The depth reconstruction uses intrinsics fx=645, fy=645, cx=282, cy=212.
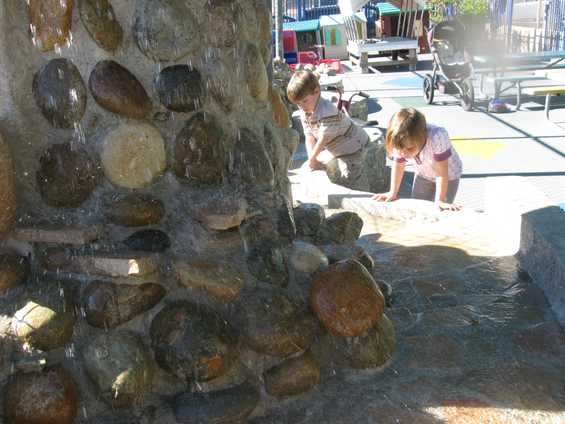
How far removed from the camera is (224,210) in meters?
2.39

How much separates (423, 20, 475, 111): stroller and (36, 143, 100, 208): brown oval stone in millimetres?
8589

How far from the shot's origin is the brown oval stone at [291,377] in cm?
230

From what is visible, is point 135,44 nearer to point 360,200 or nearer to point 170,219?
point 170,219

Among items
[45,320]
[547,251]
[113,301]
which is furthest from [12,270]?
[547,251]

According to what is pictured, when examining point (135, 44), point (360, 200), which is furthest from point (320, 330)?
point (360, 200)

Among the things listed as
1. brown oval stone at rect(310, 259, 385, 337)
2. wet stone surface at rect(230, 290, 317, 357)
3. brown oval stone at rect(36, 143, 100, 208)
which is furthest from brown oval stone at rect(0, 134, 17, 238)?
brown oval stone at rect(310, 259, 385, 337)

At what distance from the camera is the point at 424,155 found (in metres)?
4.19

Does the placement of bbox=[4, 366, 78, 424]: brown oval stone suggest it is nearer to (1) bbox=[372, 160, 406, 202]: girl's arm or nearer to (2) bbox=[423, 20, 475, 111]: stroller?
(1) bbox=[372, 160, 406, 202]: girl's arm

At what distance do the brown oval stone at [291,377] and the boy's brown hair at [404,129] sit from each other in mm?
1933

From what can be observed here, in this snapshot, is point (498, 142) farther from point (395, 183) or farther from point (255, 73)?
point (255, 73)

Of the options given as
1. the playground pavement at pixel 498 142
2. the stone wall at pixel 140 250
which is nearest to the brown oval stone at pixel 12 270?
the stone wall at pixel 140 250

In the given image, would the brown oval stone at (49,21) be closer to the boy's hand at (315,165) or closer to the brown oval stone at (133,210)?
the brown oval stone at (133,210)

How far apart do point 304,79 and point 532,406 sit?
134 inches

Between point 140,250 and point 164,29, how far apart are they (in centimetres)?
79
